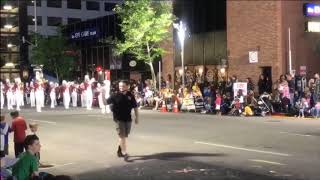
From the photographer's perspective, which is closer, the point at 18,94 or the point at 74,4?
the point at 18,94

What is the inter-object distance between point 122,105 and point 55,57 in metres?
44.9

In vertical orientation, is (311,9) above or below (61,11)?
below

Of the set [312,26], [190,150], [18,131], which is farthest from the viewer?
[312,26]

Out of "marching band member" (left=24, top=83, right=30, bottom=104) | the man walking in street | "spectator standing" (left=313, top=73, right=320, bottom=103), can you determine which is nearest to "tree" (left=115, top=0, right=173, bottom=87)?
"marching band member" (left=24, top=83, right=30, bottom=104)

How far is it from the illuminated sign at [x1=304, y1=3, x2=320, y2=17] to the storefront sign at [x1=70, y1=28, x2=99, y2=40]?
26994mm

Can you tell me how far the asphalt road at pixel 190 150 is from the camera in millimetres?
12805

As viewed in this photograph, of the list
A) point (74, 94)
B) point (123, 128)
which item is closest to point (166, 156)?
point (123, 128)

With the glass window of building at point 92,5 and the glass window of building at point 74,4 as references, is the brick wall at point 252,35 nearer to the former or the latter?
the glass window of building at point 74,4

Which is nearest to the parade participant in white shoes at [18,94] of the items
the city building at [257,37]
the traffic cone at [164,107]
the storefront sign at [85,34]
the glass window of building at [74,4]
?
the traffic cone at [164,107]

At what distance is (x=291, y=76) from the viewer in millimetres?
29922

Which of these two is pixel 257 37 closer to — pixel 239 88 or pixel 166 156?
pixel 239 88

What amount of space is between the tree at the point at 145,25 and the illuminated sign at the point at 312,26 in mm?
10401

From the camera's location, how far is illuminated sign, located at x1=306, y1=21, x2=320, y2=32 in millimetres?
33594

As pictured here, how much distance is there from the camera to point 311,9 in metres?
34.0
